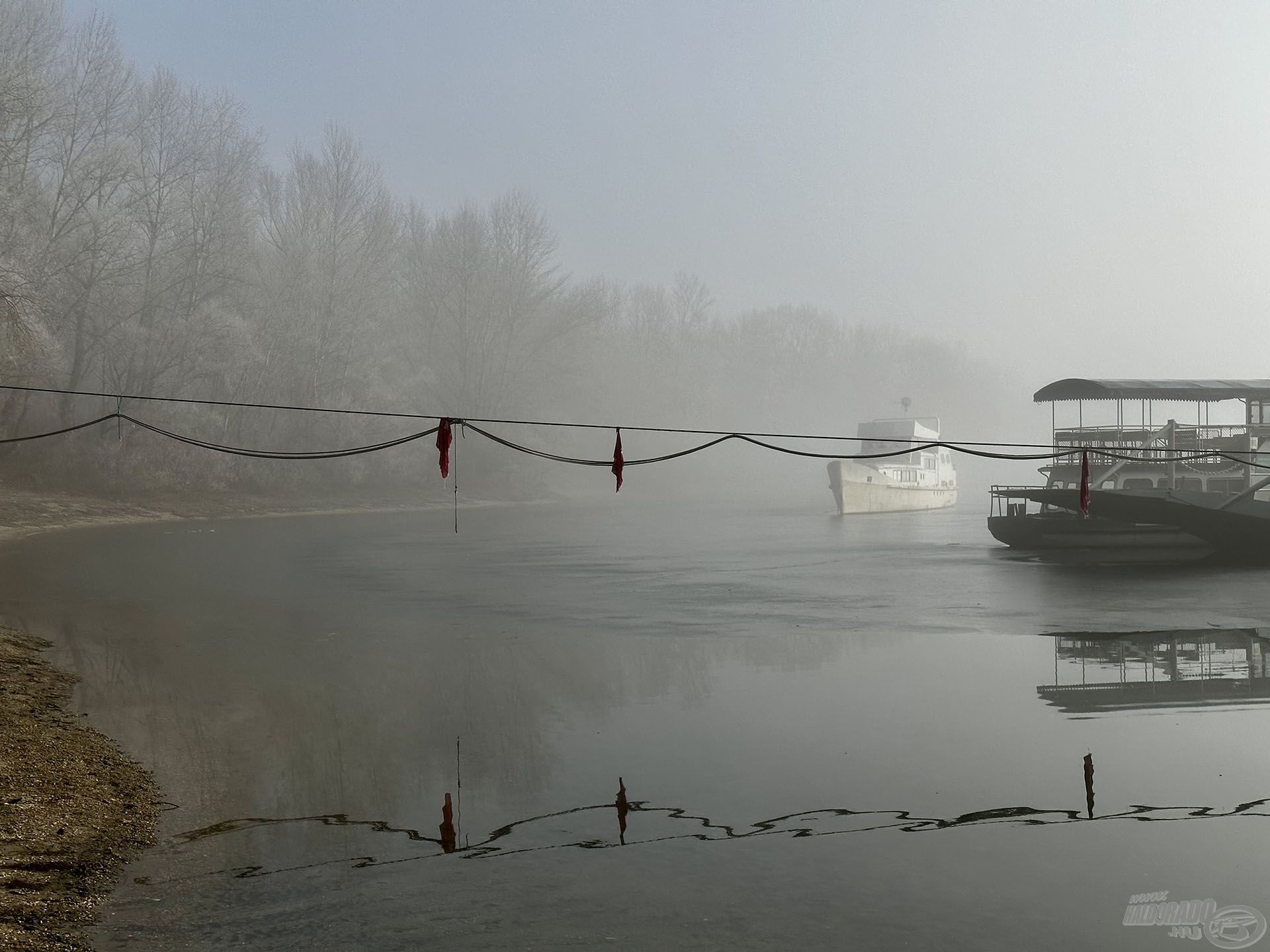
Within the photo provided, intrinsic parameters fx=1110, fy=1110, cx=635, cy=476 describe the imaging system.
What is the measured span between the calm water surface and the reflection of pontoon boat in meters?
8.84

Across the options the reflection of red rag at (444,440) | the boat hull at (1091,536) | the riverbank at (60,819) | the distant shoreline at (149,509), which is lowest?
the riverbank at (60,819)

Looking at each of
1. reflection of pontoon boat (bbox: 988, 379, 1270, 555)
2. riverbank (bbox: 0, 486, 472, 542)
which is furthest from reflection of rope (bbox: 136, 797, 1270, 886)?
riverbank (bbox: 0, 486, 472, 542)

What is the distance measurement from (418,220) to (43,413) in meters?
36.3

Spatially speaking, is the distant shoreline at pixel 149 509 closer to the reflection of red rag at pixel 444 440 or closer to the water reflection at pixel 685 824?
the reflection of red rag at pixel 444 440

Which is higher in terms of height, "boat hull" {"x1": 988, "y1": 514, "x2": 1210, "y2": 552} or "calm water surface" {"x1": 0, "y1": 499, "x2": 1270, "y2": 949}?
"boat hull" {"x1": 988, "y1": 514, "x2": 1210, "y2": 552}

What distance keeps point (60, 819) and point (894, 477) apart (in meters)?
56.7

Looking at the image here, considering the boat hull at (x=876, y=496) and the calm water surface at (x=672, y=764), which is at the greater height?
the boat hull at (x=876, y=496)

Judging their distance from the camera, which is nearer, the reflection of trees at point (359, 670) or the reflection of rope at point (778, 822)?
the reflection of rope at point (778, 822)

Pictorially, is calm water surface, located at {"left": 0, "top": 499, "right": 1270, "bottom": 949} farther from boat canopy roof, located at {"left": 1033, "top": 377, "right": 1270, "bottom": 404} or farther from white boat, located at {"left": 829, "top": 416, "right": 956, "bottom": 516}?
Result: white boat, located at {"left": 829, "top": 416, "right": 956, "bottom": 516}

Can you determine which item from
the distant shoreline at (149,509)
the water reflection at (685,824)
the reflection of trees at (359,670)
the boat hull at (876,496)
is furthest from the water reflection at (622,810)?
the boat hull at (876,496)

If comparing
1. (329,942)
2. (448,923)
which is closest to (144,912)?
(329,942)

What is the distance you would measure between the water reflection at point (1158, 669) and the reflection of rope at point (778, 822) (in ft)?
11.3

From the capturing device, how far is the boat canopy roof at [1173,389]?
31.3 meters

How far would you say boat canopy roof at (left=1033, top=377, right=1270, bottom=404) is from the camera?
3134cm
